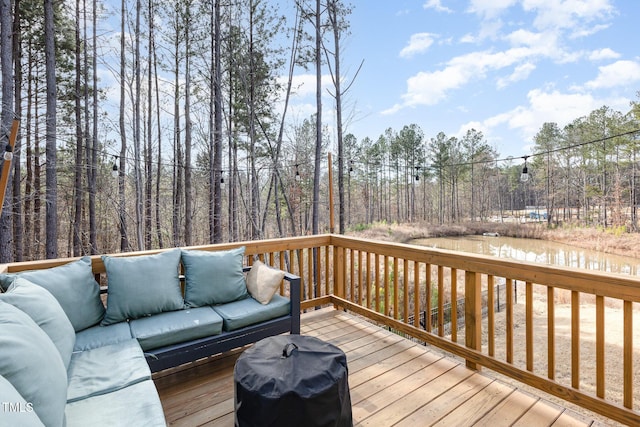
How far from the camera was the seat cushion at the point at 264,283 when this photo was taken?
2541mm

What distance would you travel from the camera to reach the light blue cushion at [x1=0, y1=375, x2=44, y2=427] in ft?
2.26

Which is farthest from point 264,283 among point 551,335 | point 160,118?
point 160,118

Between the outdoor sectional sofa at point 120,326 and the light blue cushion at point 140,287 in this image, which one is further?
the light blue cushion at point 140,287

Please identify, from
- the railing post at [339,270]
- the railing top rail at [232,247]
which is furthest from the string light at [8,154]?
the railing post at [339,270]

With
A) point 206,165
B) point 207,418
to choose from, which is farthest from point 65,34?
point 207,418

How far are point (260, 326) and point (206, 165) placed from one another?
7537 mm

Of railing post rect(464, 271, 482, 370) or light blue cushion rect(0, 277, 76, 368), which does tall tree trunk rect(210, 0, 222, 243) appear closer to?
light blue cushion rect(0, 277, 76, 368)

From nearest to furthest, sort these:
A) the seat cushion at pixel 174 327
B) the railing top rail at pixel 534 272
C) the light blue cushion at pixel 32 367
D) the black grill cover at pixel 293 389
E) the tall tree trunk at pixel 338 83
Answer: the light blue cushion at pixel 32 367 < the black grill cover at pixel 293 389 < the railing top rail at pixel 534 272 < the seat cushion at pixel 174 327 < the tall tree trunk at pixel 338 83

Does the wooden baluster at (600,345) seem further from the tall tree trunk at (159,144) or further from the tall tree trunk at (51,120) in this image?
the tall tree trunk at (159,144)

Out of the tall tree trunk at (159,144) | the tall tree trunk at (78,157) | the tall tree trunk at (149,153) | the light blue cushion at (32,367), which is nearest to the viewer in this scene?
the light blue cushion at (32,367)

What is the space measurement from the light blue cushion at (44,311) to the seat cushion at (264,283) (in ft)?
3.97

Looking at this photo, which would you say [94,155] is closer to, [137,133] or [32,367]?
[137,133]

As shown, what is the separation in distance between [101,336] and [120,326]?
0.14 metres

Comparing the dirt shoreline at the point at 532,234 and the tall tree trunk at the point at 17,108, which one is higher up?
the tall tree trunk at the point at 17,108
